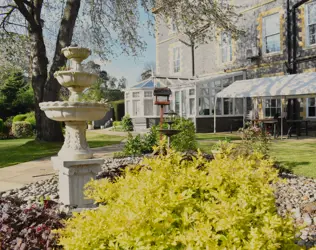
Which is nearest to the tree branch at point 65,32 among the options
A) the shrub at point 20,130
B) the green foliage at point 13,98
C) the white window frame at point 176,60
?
the shrub at point 20,130

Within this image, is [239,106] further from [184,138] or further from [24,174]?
[24,174]

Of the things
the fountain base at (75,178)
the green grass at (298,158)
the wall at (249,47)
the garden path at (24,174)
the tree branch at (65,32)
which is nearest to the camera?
the fountain base at (75,178)

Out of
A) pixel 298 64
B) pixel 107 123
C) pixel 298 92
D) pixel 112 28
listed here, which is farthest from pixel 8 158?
pixel 107 123

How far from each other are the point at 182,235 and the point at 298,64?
53.1 feet

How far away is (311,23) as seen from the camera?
15500mm

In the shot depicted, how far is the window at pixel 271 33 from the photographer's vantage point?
17031mm

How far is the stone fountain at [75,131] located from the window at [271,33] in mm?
Answer: 14533

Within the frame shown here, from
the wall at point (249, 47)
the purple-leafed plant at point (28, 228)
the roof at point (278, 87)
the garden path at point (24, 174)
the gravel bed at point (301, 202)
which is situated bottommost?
the gravel bed at point (301, 202)

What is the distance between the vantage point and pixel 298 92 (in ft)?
41.2

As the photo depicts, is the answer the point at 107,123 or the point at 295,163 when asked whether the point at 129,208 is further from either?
the point at 107,123

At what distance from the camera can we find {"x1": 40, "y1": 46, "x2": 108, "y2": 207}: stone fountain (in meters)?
4.41

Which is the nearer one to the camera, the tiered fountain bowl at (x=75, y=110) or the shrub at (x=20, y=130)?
the tiered fountain bowl at (x=75, y=110)

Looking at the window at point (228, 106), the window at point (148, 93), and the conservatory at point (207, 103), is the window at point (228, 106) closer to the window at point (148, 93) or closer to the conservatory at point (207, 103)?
the conservatory at point (207, 103)

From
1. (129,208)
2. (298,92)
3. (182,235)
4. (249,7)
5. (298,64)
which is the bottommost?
(182,235)
